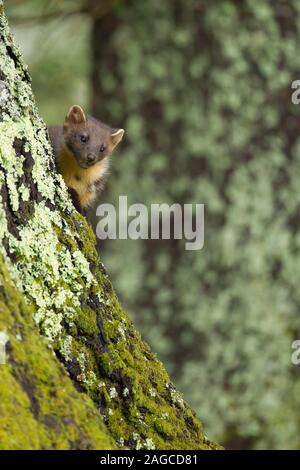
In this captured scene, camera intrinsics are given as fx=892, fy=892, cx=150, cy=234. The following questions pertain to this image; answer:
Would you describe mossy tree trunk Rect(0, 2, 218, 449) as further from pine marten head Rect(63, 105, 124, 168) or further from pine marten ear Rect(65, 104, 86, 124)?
pine marten ear Rect(65, 104, 86, 124)

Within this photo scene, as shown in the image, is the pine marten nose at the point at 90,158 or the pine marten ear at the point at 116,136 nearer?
the pine marten nose at the point at 90,158

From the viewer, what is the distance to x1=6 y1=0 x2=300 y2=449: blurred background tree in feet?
26.1

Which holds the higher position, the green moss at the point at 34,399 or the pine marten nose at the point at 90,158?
the pine marten nose at the point at 90,158

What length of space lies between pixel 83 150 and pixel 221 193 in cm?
261

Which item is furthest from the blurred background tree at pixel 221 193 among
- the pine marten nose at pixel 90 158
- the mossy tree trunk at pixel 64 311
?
the mossy tree trunk at pixel 64 311

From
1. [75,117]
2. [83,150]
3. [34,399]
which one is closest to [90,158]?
[83,150]

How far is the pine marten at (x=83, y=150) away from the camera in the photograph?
17.6 feet

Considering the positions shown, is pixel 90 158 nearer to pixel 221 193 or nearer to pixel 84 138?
pixel 84 138

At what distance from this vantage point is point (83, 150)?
5629 millimetres

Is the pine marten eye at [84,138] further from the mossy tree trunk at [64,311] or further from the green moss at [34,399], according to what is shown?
the green moss at [34,399]

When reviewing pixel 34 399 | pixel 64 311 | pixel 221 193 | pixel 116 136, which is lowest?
pixel 34 399

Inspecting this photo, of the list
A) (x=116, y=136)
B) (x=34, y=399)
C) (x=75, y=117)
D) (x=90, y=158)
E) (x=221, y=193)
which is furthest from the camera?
(x=221, y=193)

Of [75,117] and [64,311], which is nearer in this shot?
[64,311]
